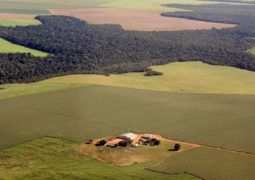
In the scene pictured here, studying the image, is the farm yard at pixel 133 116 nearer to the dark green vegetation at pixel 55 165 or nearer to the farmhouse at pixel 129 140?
the dark green vegetation at pixel 55 165

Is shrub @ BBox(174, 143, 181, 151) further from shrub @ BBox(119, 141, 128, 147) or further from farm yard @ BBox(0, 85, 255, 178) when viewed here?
shrub @ BBox(119, 141, 128, 147)

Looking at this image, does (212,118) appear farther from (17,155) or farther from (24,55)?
(24,55)

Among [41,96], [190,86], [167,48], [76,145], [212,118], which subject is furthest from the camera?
[167,48]

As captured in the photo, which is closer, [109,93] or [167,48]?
[109,93]

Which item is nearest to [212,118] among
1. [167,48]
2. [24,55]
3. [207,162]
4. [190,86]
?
[207,162]

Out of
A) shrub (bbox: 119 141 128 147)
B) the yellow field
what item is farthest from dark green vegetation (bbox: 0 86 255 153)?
the yellow field

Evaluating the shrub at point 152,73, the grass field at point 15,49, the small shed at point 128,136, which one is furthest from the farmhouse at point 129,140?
the grass field at point 15,49
